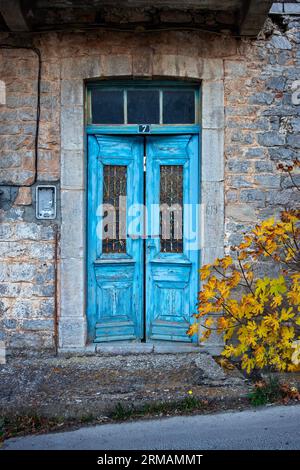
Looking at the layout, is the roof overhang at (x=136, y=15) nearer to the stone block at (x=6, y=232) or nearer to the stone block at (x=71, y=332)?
the stone block at (x=6, y=232)

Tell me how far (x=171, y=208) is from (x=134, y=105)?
1207 mm

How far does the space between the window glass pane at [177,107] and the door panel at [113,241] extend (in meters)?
0.43

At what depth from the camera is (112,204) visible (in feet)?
16.9

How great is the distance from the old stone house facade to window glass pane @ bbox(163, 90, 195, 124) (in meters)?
0.22

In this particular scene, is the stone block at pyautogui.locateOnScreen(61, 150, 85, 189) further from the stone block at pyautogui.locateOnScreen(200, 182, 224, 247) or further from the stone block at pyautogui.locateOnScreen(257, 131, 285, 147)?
the stone block at pyautogui.locateOnScreen(257, 131, 285, 147)

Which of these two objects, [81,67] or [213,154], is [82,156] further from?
[213,154]

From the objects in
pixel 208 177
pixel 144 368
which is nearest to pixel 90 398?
pixel 144 368

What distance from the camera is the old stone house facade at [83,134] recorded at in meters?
4.93

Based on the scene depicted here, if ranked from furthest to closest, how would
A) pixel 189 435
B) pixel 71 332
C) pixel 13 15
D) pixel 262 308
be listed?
pixel 71 332 < pixel 13 15 < pixel 262 308 < pixel 189 435

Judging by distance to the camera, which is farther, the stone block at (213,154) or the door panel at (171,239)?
the door panel at (171,239)

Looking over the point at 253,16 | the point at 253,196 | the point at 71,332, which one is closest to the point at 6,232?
the point at 71,332

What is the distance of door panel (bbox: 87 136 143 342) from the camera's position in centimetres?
512

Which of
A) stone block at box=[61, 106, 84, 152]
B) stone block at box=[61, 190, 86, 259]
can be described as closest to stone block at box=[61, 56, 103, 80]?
stone block at box=[61, 106, 84, 152]

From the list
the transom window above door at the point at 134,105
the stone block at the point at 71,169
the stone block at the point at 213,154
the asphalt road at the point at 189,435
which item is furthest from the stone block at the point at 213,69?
the asphalt road at the point at 189,435
